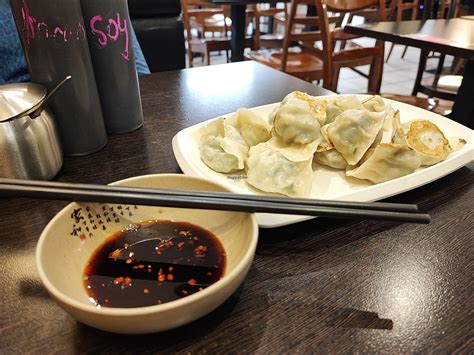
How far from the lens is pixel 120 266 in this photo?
595 millimetres

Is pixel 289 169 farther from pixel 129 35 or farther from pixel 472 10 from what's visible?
pixel 472 10

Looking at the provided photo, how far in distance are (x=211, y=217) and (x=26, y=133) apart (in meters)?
0.46

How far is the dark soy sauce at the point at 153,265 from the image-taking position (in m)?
0.55

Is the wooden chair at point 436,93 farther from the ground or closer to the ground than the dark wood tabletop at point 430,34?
closer to the ground

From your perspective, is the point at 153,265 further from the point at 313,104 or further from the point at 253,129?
the point at 313,104

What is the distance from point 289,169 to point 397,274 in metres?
0.31

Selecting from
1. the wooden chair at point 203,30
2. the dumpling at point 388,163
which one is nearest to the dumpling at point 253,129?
the dumpling at point 388,163

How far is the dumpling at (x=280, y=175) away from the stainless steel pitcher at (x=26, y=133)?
0.48m

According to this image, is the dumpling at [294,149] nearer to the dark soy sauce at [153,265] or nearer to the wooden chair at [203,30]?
the dark soy sauce at [153,265]

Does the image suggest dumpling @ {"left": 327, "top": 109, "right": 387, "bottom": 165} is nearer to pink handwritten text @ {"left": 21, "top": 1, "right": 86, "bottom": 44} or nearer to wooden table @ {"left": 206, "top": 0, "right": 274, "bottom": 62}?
pink handwritten text @ {"left": 21, "top": 1, "right": 86, "bottom": 44}

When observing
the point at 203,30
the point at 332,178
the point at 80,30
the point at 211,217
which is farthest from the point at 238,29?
the point at 211,217

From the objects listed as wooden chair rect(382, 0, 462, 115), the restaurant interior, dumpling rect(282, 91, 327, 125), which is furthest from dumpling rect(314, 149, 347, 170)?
wooden chair rect(382, 0, 462, 115)

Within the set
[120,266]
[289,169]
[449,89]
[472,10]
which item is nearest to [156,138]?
[289,169]

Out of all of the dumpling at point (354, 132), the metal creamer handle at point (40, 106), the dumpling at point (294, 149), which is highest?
the metal creamer handle at point (40, 106)
